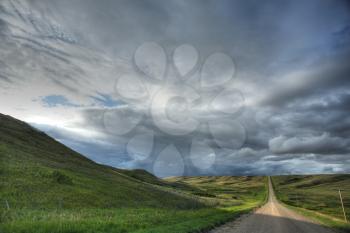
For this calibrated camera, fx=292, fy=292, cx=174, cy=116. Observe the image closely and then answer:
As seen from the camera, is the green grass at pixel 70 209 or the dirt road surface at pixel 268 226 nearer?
the green grass at pixel 70 209

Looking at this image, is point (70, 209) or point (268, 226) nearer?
point (268, 226)

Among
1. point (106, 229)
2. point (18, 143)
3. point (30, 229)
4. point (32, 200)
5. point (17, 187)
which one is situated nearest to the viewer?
point (30, 229)

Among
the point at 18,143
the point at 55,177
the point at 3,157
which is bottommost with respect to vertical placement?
the point at 55,177

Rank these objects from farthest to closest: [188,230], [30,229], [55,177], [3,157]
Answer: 1. [3,157]
2. [55,177]
3. [188,230]
4. [30,229]

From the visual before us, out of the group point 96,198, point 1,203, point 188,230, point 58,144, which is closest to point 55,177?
point 96,198

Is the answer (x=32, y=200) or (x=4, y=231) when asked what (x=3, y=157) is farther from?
(x=4, y=231)

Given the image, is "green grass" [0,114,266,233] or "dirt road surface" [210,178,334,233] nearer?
"green grass" [0,114,266,233]

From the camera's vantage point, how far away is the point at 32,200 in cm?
3066

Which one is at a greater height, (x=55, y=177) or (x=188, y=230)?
(x=55, y=177)

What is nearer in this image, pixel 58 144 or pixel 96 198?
pixel 96 198

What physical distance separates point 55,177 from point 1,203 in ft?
53.7

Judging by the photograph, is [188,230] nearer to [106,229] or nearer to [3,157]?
[106,229]

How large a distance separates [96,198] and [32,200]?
961cm

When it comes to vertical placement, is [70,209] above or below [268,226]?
above
